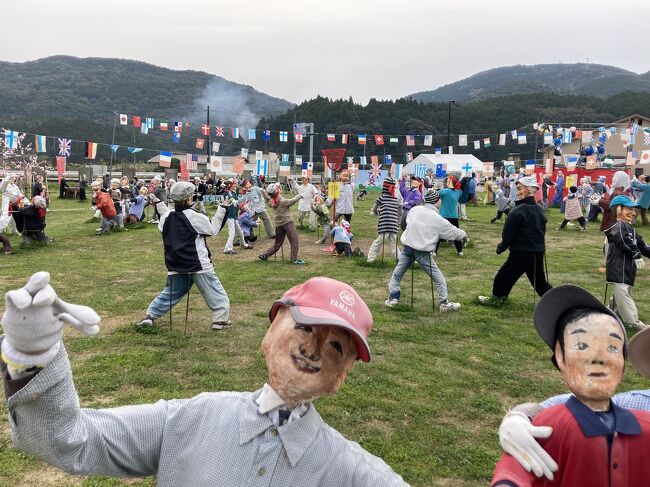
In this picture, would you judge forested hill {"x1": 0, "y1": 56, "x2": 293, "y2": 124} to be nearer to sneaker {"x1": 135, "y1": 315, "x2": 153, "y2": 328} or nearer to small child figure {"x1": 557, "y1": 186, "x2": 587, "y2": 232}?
small child figure {"x1": 557, "y1": 186, "x2": 587, "y2": 232}

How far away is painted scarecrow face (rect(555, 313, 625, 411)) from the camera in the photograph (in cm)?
157

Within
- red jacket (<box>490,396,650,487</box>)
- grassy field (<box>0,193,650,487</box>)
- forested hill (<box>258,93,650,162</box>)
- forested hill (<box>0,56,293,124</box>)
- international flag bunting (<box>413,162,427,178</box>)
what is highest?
forested hill (<box>0,56,293,124</box>)

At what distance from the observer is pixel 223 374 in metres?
4.87

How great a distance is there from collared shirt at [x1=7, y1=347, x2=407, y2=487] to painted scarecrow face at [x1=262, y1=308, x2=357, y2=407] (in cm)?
5

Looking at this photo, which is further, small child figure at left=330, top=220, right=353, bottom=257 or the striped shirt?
small child figure at left=330, top=220, right=353, bottom=257

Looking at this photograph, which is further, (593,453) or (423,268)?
(423,268)

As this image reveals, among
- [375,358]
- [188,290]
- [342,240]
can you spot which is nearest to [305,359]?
[375,358]

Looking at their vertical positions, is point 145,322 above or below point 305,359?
below

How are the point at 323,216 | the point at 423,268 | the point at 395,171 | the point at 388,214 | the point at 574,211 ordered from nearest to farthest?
the point at 423,268
the point at 388,214
the point at 323,216
the point at 574,211
the point at 395,171

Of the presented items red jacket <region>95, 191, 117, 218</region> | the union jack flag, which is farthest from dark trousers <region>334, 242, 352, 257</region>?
the union jack flag

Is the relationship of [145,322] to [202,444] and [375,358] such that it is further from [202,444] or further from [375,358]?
[202,444]

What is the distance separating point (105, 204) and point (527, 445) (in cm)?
1527

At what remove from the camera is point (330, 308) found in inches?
58.4

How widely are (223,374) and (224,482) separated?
3.67 meters
